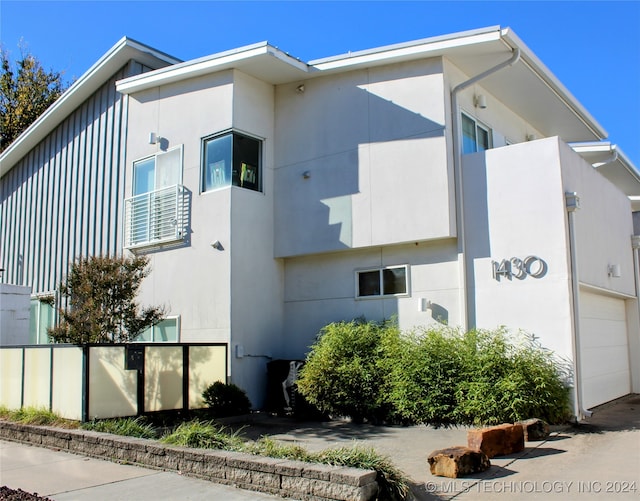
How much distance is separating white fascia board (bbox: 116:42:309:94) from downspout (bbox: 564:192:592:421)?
18.7 ft

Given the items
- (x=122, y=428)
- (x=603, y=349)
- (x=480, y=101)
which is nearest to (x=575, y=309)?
(x=603, y=349)

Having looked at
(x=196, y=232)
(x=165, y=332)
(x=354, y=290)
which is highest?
(x=196, y=232)

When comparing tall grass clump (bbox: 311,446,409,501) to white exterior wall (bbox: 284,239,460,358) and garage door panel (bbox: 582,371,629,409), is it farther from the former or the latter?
garage door panel (bbox: 582,371,629,409)

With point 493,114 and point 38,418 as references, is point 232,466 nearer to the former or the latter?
point 38,418

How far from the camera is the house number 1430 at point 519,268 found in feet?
32.4

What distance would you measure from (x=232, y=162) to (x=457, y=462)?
7.67 meters

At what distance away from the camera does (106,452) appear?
7703 millimetres

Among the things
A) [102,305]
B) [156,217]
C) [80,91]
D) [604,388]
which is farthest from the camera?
[80,91]

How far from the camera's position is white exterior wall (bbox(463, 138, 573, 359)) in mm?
9680

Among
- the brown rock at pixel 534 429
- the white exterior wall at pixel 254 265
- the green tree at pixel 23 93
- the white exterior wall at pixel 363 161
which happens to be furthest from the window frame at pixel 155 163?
the green tree at pixel 23 93

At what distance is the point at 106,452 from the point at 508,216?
7.12 metres

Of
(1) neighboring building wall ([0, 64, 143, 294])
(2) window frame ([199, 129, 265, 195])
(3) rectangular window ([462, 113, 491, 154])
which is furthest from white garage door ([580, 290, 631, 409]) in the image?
(1) neighboring building wall ([0, 64, 143, 294])

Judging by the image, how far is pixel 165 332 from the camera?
42.3 ft

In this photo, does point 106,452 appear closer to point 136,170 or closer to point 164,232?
point 164,232
